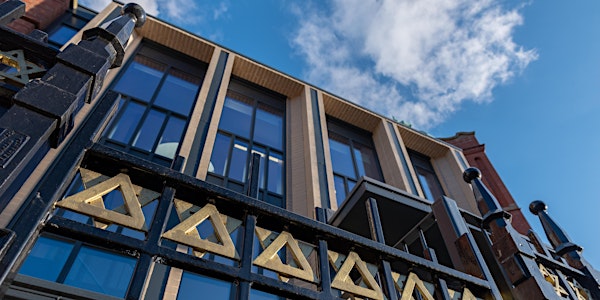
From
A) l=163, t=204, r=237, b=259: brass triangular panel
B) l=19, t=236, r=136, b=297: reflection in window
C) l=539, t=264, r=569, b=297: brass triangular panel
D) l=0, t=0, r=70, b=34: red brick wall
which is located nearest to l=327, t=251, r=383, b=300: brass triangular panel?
l=163, t=204, r=237, b=259: brass triangular panel

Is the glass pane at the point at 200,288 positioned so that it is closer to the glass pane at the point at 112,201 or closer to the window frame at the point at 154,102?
the glass pane at the point at 112,201

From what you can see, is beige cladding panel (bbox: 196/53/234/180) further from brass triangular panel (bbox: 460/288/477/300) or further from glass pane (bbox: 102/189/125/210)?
brass triangular panel (bbox: 460/288/477/300)

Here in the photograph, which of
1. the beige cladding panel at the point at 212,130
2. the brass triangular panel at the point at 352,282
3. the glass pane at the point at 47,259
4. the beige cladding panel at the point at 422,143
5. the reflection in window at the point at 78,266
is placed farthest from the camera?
the beige cladding panel at the point at 422,143

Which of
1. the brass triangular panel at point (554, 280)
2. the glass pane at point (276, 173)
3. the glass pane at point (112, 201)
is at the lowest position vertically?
the brass triangular panel at point (554, 280)

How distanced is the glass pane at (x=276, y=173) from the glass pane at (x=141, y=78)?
473cm

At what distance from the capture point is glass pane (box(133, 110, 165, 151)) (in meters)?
10.5

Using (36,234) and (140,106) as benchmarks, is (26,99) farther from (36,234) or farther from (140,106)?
(140,106)

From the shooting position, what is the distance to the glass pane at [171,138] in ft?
35.2

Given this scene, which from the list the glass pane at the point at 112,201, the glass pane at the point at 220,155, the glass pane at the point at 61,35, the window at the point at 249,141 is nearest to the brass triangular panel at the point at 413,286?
the glass pane at the point at 112,201

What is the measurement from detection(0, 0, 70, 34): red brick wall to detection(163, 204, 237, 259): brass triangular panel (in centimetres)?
1182

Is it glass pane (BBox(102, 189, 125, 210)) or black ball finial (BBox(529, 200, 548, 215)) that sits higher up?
glass pane (BBox(102, 189, 125, 210))

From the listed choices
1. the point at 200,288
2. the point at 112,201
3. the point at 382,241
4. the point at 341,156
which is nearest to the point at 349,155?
the point at 341,156

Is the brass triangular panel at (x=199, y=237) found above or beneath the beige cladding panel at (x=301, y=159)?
beneath

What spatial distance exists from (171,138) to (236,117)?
3212mm
